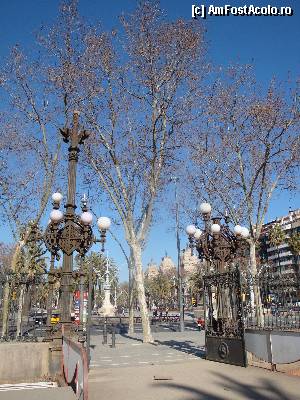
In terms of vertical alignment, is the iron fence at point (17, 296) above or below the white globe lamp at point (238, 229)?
below

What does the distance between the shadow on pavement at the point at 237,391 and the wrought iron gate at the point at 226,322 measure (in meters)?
2.09

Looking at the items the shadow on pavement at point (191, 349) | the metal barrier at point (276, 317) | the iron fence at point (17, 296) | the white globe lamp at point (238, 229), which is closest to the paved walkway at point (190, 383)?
the metal barrier at point (276, 317)

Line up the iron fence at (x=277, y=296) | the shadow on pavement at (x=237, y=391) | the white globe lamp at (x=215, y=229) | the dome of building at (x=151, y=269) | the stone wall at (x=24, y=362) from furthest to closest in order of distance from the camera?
the dome of building at (x=151, y=269) < the white globe lamp at (x=215, y=229) < the iron fence at (x=277, y=296) < the stone wall at (x=24, y=362) < the shadow on pavement at (x=237, y=391)

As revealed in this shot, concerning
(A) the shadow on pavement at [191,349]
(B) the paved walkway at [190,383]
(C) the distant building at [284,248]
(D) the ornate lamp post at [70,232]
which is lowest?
(A) the shadow on pavement at [191,349]

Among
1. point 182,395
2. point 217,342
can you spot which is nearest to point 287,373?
point 217,342

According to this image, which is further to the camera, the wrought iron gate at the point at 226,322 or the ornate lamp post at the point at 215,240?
the ornate lamp post at the point at 215,240

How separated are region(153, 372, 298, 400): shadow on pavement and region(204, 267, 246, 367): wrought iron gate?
2.09m

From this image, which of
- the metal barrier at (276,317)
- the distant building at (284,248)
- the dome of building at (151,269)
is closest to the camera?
the metal barrier at (276,317)

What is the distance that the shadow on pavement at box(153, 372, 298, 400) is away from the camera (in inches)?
256

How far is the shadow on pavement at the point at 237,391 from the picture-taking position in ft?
21.3

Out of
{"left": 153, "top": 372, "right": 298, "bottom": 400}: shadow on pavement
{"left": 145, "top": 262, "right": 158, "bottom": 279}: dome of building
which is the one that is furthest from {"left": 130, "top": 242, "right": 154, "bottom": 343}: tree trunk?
{"left": 145, "top": 262, "right": 158, "bottom": 279}: dome of building

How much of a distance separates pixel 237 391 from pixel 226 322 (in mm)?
4359

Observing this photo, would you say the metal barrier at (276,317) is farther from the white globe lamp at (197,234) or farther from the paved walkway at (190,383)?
the white globe lamp at (197,234)

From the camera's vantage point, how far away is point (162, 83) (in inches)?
678
